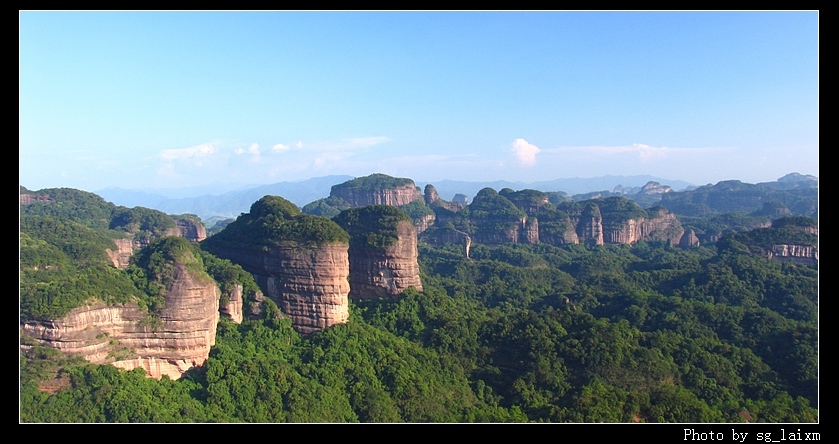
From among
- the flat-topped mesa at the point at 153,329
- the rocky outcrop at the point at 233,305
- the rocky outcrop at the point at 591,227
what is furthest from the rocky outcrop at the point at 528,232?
the flat-topped mesa at the point at 153,329

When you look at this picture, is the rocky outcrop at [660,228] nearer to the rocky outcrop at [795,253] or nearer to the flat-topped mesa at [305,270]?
the rocky outcrop at [795,253]

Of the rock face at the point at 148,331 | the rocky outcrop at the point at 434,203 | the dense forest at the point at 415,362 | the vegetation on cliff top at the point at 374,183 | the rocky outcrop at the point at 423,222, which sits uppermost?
the vegetation on cliff top at the point at 374,183

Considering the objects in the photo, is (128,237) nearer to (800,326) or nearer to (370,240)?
(370,240)

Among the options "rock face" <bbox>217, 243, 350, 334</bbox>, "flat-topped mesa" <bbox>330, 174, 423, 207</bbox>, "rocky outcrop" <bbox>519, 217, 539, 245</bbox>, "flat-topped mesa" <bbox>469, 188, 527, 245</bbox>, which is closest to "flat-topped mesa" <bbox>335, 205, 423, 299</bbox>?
"rock face" <bbox>217, 243, 350, 334</bbox>

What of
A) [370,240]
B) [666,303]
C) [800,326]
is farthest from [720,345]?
[370,240]

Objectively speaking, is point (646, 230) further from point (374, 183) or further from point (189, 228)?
point (189, 228)

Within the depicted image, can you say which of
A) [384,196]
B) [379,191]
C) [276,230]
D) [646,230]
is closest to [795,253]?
[646,230]

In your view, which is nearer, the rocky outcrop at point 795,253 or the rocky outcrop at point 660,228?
the rocky outcrop at point 795,253
